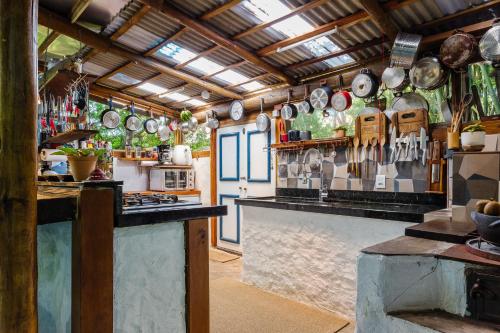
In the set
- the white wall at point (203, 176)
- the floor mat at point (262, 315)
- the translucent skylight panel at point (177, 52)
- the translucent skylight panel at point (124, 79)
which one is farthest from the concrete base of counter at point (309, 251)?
the translucent skylight panel at point (124, 79)

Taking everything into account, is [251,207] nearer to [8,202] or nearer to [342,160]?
[342,160]

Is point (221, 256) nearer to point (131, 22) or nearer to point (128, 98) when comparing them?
point (128, 98)

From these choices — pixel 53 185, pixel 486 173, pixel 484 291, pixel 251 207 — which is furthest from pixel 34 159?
pixel 251 207

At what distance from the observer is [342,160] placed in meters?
3.84

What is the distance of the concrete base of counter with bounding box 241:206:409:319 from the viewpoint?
2982 millimetres

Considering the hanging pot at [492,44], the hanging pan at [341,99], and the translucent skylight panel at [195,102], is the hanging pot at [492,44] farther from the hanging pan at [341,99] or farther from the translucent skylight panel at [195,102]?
the translucent skylight panel at [195,102]

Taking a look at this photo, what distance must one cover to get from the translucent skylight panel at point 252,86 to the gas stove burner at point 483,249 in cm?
377

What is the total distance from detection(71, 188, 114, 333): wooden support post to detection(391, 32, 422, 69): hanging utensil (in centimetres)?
276

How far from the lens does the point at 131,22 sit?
11.6 feet

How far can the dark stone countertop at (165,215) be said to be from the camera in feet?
5.32

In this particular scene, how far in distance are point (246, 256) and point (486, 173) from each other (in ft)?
9.23

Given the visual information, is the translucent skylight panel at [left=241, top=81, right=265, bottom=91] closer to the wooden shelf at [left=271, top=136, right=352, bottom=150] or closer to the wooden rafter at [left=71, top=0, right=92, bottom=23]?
the wooden shelf at [left=271, top=136, right=352, bottom=150]

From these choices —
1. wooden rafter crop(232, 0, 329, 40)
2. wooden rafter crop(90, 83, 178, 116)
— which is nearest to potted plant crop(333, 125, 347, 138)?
wooden rafter crop(232, 0, 329, 40)

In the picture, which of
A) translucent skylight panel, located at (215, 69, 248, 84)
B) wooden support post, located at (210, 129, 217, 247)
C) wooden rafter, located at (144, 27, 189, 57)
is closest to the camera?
wooden rafter, located at (144, 27, 189, 57)
